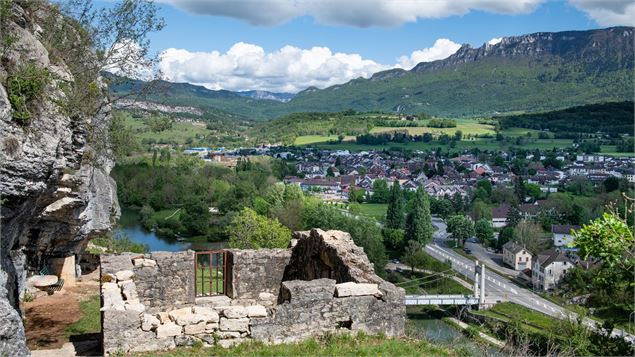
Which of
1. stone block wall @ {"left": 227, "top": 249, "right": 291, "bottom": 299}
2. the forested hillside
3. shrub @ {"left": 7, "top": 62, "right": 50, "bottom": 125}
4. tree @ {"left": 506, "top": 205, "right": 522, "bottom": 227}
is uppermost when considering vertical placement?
the forested hillside

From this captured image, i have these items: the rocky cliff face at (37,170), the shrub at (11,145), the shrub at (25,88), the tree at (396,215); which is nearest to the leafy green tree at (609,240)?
the rocky cliff face at (37,170)

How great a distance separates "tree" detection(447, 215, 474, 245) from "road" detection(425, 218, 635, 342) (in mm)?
2653

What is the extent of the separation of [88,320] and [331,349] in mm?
9205

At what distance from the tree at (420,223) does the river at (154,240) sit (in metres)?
25.6

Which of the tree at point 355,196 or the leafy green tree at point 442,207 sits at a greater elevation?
the tree at point 355,196

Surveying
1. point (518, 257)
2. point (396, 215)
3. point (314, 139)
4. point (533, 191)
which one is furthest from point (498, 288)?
point (314, 139)

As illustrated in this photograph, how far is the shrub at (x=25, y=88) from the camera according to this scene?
36.0 ft

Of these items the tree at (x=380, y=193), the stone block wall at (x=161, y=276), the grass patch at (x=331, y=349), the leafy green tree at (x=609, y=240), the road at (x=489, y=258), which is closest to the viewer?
the leafy green tree at (x=609, y=240)

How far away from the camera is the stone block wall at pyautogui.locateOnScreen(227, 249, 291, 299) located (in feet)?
54.2

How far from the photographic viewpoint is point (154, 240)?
69.7 m

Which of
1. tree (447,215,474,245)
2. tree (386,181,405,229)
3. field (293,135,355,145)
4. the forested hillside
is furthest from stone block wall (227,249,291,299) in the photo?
the forested hillside

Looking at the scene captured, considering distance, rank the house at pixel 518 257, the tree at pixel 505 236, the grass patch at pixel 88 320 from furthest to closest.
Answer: the tree at pixel 505 236
the house at pixel 518 257
the grass patch at pixel 88 320

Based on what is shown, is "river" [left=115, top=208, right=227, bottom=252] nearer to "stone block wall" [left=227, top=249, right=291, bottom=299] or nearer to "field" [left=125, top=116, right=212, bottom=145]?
"stone block wall" [left=227, top=249, right=291, bottom=299]

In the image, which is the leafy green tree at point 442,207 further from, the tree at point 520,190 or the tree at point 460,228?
the tree at point 460,228
